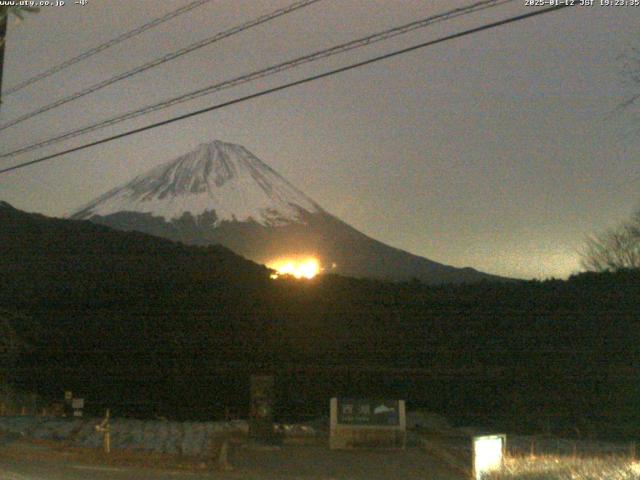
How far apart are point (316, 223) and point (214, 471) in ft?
199

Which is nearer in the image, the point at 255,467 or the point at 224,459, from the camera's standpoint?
the point at 255,467

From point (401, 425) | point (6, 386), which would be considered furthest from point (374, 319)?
point (401, 425)

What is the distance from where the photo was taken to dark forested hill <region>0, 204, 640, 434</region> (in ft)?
105

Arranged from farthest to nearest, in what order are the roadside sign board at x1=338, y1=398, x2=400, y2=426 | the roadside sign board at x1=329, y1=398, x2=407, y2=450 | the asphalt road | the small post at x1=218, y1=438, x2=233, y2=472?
the roadside sign board at x1=338, y1=398, x2=400, y2=426 → the roadside sign board at x1=329, y1=398, x2=407, y2=450 → the small post at x1=218, y1=438, x2=233, y2=472 → the asphalt road

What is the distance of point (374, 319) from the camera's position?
39156 mm

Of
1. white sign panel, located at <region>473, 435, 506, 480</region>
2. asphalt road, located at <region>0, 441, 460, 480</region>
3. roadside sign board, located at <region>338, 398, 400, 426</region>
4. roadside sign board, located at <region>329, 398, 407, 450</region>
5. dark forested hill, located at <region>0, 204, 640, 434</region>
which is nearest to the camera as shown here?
white sign panel, located at <region>473, 435, 506, 480</region>

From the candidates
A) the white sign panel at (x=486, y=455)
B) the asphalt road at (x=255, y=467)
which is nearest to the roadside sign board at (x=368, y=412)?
the asphalt road at (x=255, y=467)

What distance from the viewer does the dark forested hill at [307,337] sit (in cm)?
3197

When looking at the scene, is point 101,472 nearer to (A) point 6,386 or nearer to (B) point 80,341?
(A) point 6,386

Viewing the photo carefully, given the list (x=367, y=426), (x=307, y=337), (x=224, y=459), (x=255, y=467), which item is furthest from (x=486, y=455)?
(x=307, y=337)

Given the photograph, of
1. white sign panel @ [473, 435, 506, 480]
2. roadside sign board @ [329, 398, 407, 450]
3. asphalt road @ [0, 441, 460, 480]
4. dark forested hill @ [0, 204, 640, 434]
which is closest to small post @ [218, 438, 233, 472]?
asphalt road @ [0, 441, 460, 480]

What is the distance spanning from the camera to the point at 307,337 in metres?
39.2

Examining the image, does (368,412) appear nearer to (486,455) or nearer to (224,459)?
(224,459)

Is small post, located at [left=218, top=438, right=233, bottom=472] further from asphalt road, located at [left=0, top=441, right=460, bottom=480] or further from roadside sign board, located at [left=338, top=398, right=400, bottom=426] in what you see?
roadside sign board, located at [left=338, top=398, right=400, bottom=426]
